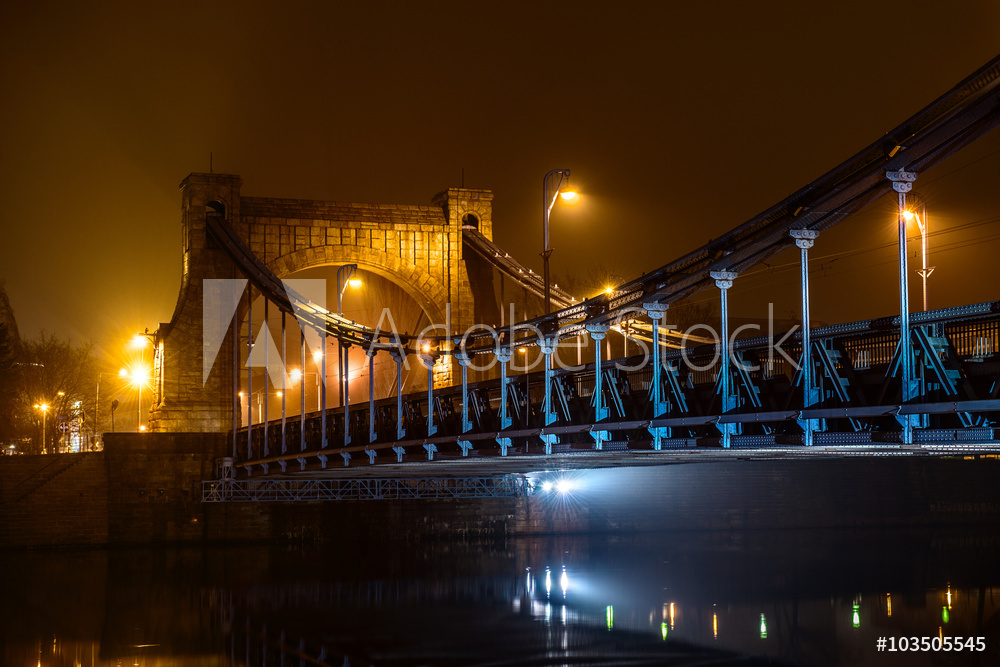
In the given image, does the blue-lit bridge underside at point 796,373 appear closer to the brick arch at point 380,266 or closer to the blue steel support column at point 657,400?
the blue steel support column at point 657,400

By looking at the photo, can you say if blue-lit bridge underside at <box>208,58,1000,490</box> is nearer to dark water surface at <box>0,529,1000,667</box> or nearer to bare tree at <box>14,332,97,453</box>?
dark water surface at <box>0,529,1000,667</box>

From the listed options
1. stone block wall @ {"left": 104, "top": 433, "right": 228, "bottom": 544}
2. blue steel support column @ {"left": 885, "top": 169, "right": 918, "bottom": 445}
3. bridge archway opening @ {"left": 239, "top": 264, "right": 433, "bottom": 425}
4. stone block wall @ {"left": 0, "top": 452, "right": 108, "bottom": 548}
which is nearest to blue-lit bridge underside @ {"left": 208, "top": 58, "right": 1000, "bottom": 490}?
blue steel support column @ {"left": 885, "top": 169, "right": 918, "bottom": 445}

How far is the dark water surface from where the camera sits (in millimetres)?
22703

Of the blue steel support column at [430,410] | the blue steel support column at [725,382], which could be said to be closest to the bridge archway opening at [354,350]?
the blue steel support column at [430,410]

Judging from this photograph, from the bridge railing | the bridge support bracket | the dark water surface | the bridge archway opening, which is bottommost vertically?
the dark water surface

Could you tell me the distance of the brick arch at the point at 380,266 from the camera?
46.3m

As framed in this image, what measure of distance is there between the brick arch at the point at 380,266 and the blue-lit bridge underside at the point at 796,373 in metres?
20.0

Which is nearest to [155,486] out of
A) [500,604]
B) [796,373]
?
[500,604]

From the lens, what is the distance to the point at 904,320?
562 inches

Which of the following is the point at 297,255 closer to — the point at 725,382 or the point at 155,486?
the point at 155,486

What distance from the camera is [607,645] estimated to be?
76.3 ft

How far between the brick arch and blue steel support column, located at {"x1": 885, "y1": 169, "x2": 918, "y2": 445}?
33.0 m

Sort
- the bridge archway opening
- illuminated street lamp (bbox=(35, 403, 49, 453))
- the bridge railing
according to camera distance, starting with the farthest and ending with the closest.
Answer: illuminated street lamp (bbox=(35, 403, 49, 453)) < the bridge archway opening < the bridge railing

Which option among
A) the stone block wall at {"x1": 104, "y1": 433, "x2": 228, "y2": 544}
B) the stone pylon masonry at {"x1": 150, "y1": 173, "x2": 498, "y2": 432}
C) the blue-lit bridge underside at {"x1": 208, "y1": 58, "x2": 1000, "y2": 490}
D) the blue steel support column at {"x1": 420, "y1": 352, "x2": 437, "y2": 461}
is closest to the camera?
the blue-lit bridge underside at {"x1": 208, "y1": 58, "x2": 1000, "y2": 490}
